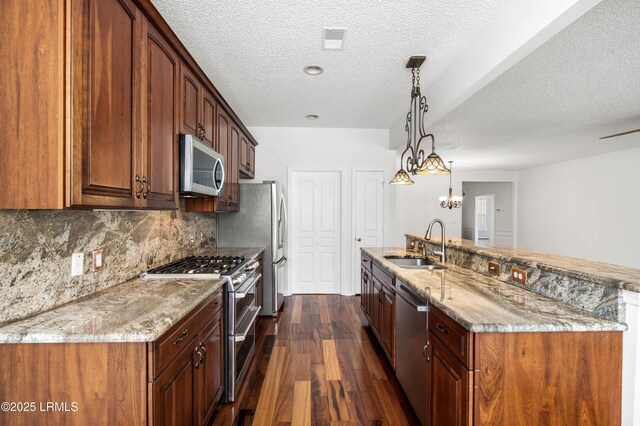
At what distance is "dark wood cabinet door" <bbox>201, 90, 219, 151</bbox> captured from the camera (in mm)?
2660

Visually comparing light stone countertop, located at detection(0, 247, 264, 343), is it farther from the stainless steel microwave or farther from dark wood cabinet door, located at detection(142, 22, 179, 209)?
the stainless steel microwave

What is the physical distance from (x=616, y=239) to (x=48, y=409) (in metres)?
7.82

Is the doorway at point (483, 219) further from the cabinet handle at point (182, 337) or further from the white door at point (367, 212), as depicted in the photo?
the cabinet handle at point (182, 337)

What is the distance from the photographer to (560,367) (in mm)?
1401

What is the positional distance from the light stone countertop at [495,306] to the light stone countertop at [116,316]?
1.26 m

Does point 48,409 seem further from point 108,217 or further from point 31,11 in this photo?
point 31,11

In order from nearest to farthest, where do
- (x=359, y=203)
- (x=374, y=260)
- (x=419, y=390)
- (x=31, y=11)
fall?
(x=31, y=11) → (x=419, y=390) → (x=374, y=260) → (x=359, y=203)

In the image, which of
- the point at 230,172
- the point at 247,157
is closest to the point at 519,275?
the point at 230,172

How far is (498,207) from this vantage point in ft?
32.2

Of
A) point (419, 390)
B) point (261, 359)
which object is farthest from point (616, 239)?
point (261, 359)

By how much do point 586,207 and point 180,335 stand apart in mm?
7850

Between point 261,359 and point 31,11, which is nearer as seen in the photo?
point 31,11

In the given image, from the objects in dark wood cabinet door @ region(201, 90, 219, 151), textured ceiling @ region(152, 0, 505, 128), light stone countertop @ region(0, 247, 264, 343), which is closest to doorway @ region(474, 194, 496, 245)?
textured ceiling @ region(152, 0, 505, 128)

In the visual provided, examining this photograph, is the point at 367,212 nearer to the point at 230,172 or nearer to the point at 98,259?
the point at 230,172
